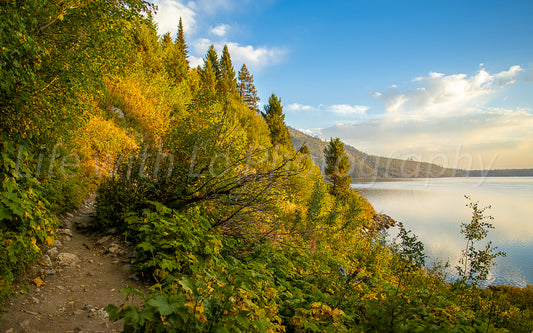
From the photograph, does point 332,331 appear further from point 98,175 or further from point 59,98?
point 98,175

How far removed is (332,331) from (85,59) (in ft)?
17.4

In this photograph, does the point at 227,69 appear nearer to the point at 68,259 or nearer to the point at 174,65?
the point at 174,65

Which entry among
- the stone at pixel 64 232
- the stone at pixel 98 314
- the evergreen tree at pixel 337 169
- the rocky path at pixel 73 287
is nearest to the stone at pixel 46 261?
the rocky path at pixel 73 287

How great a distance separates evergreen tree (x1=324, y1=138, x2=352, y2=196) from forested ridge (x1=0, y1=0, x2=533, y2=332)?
80.5ft

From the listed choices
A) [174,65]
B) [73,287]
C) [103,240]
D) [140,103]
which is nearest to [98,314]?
[73,287]

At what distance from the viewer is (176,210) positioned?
508 centimetres

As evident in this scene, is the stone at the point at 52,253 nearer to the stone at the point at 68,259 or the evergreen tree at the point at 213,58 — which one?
the stone at the point at 68,259

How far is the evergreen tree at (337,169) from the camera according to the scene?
3372cm

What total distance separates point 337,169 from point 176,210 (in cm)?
3138

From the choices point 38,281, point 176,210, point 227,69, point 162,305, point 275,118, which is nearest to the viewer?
point 162,305

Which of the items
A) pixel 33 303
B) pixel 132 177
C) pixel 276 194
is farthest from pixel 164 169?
pixel 33 303

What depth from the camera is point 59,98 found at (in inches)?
148

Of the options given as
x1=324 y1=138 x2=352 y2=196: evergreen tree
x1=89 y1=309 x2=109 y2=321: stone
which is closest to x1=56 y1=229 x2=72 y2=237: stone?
x1=89 y1=309 x2=109 y2=321: stone

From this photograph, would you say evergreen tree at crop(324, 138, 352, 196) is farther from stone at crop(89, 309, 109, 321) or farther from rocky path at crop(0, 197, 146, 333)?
stone at crop(89, 309, 109, 321)
